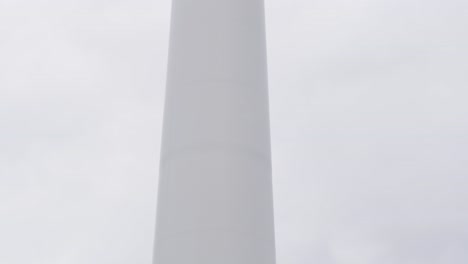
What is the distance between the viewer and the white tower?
14867mm

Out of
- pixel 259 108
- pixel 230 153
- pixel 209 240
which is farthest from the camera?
pixel 259 108

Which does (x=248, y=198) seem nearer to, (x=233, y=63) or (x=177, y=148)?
(x=177, y=148)

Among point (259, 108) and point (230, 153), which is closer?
point (230, 153)

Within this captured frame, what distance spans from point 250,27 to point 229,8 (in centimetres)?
74

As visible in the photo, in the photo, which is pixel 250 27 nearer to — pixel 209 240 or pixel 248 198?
pixel 248 198

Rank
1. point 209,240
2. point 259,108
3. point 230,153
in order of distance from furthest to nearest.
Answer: point 259,108, point 230,153, point 209,240

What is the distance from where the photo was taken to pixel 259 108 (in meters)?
16.7

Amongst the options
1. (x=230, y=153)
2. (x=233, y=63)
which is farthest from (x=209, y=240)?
(x=233, y=63)

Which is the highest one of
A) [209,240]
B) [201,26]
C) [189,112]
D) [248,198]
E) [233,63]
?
[201,26]

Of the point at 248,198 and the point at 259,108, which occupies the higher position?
the point at 259,108

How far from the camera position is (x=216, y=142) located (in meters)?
15.7

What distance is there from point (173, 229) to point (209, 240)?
97 cm

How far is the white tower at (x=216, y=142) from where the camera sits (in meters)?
14.9

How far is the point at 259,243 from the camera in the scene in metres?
15.2
